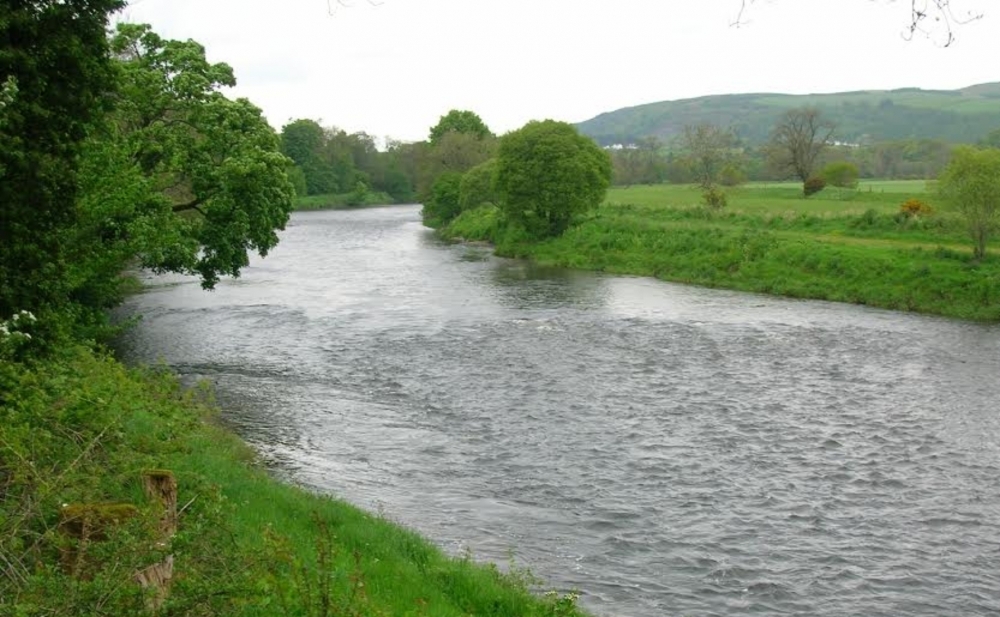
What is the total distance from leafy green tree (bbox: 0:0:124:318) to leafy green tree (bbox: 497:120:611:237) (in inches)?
1971

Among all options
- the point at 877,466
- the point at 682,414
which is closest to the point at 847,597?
the point at 877,466

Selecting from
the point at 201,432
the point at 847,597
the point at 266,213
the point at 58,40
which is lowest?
the point at 847,597

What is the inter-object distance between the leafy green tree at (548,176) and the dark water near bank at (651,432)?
2200cm

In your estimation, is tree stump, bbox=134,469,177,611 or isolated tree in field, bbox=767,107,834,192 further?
isolated tree in field, bbox=767,107,834,192

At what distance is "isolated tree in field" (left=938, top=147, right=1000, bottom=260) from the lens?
38250 mm

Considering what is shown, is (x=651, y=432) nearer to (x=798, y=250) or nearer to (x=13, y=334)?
(x=13, y=334)

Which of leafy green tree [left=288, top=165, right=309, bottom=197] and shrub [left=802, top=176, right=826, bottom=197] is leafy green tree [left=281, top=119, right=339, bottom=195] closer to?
leafy green tree [left=288, top=165, right=309, bottom=197]

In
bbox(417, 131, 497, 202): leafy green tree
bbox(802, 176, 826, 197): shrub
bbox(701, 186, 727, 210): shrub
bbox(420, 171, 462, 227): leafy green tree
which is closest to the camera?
bbox(701, 186, 727, 210): shrub

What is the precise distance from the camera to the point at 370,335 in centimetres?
3281

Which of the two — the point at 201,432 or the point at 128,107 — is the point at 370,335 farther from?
the point at 201,432

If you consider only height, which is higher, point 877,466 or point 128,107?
point 128,107

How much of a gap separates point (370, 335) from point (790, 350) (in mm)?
14548

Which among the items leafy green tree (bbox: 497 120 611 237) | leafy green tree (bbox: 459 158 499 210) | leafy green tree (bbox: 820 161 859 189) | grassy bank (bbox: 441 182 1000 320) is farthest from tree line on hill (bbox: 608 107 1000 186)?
leafy green tree (bbox: 497 120 611 237)

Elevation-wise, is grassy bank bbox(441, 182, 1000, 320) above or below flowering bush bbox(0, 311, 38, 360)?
below
